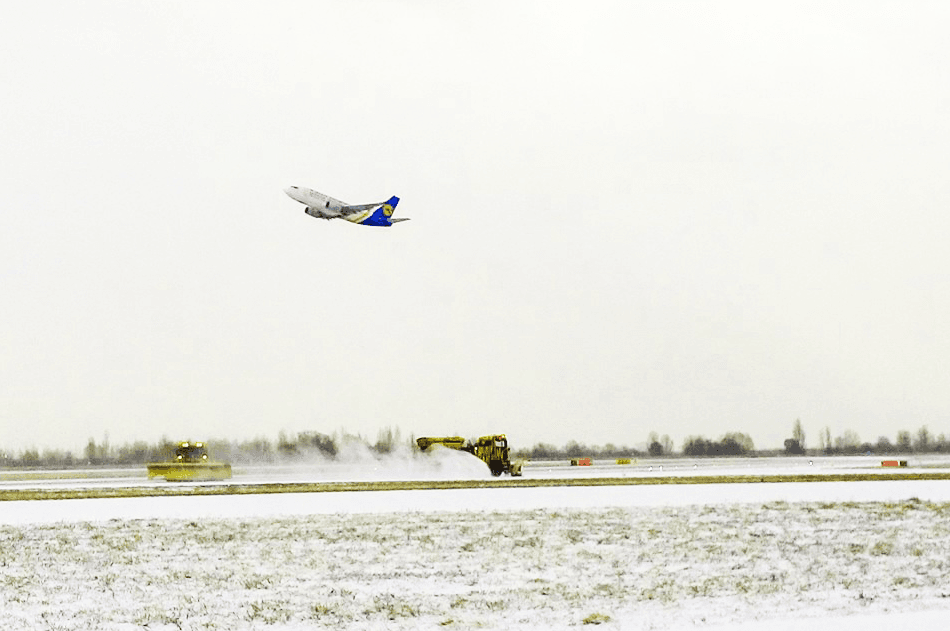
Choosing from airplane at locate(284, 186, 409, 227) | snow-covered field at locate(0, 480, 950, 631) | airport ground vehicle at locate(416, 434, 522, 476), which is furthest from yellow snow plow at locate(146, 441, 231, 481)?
snow-covered field at locate(0, 480, 950, 631)

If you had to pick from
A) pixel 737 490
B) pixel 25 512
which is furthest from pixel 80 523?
pixel 737 490

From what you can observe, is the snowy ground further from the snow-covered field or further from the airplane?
the airplane

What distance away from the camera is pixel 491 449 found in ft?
182

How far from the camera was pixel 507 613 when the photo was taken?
16000 mm

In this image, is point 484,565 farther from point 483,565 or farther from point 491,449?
point 491,449

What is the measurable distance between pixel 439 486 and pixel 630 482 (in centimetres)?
890

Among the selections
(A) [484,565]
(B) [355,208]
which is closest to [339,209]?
(B) [355,208]

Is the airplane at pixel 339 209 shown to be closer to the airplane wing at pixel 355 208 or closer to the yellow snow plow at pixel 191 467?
the airplane wing at pixel 355 208

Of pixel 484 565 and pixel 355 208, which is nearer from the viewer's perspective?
pixel 484 565

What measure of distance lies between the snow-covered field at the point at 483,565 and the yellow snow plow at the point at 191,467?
21.8m

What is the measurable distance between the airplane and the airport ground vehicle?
50.8 feet

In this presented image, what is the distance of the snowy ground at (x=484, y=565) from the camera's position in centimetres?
1589

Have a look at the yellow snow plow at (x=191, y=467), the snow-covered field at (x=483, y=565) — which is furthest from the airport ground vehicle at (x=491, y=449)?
the snow-covered field at (x=483, y=565)

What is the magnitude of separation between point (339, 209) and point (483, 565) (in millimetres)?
47468
